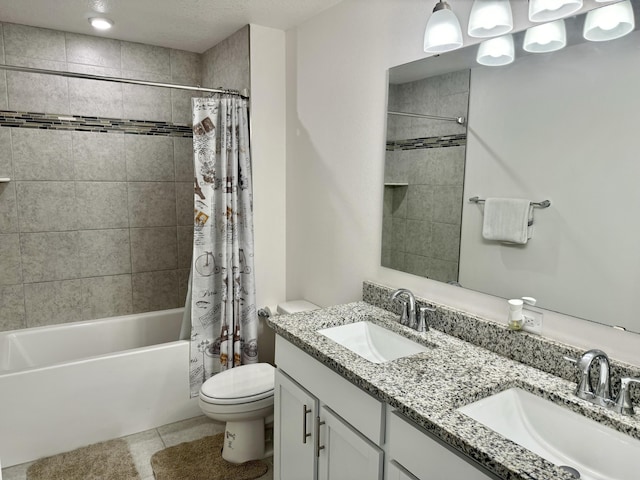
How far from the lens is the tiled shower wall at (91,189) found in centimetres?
298

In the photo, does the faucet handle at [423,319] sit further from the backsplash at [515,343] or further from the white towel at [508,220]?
the white towel at [508,220]

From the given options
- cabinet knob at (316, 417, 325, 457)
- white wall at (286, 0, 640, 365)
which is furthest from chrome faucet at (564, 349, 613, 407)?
cabinet knob at (316, 417, 325, 457)

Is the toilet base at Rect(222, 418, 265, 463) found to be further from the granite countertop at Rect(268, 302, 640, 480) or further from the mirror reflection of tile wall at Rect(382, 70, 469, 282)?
the mirror reflection of tile wall at Rect(382, 70, 469, 282)

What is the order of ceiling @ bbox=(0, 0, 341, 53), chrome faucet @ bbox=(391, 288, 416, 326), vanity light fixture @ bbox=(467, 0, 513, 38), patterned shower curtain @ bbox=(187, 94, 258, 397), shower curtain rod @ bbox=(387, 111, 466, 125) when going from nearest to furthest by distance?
vanity light fixture @ bbox=(467, 0, 513, 38) → shower curtain rod @ bbox=(387, 111, 466, 125) → chrome faucet @ bbox=(391, 288, 416, 326) → ceiling @ bbox=(0, 0, 341, 53) → patterned shower curtain @ bbox=(187, 94, 258, 397)

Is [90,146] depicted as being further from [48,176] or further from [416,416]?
[416,416]

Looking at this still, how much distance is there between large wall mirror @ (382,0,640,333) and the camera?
4.42 ft

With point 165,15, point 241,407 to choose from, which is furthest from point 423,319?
point 165,15

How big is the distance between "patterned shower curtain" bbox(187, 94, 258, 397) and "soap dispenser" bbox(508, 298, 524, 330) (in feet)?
5.40

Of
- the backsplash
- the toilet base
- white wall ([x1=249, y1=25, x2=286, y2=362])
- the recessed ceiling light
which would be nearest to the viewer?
the backsplash

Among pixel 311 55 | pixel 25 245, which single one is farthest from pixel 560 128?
pixel 25 245

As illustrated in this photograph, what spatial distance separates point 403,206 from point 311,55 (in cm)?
118

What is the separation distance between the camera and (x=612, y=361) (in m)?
1.35

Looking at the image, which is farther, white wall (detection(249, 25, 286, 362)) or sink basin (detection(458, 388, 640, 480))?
white wall (detection(249, 25, 286, 362))

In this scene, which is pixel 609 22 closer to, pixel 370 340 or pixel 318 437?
pixel 370 340
